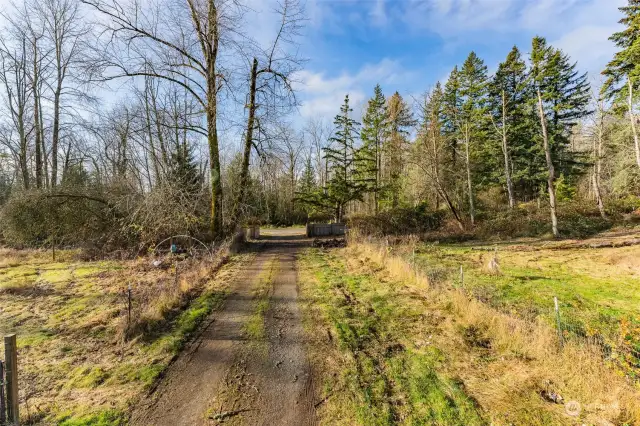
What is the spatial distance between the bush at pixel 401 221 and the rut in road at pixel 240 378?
16239 millimetres

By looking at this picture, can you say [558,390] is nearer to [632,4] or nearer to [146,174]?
[632,4]

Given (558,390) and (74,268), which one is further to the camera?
(74,268)

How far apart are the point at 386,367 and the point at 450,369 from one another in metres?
0.91

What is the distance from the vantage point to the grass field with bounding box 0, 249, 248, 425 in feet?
11.5

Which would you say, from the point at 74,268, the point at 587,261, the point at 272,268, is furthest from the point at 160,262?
the point at 587,261

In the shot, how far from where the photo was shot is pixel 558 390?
3520mm

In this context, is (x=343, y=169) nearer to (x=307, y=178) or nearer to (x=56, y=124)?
(x=307, y=178)

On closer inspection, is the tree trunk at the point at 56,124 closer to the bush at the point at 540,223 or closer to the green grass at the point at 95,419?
the green grass at the point at 95,419

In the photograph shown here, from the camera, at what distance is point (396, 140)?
94.0ft

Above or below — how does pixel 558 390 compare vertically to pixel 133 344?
below

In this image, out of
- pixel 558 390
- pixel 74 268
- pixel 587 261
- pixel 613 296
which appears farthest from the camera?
pixel 587 261

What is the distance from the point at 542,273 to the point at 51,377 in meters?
14.4

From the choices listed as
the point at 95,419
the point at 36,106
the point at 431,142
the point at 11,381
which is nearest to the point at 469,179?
the point at 431,142

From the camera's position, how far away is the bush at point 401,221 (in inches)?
872
